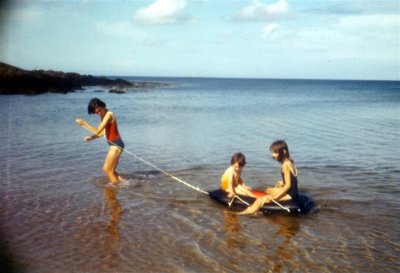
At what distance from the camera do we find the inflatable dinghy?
8.05 metres

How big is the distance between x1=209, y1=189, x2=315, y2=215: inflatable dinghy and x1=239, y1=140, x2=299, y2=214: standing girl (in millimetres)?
107

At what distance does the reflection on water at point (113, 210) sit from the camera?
23.0 feet

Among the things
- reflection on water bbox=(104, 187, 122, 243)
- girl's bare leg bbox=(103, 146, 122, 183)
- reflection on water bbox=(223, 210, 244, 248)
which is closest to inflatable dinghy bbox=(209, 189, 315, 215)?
reflection on water bbox=(223, 210, 244, 248)

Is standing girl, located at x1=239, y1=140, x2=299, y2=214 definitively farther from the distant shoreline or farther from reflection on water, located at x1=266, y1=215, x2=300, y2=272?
the distant shoreline

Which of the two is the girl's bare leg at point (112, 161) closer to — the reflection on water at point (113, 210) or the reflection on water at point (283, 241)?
the reflection on water at point (113, 210)

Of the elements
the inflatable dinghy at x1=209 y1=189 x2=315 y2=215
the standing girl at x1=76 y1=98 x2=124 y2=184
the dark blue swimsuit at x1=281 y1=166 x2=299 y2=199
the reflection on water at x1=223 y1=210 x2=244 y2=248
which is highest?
the standing girl at x1=76 y1=98 x2=124 y2=184

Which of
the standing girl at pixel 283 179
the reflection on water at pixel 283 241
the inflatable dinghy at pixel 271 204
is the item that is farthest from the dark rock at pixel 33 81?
the reflection on water at pixel 283 241

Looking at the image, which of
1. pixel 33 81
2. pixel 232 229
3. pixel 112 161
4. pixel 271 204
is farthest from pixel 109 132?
pixel 33 81

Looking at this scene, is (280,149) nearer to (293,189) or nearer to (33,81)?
(293,189)

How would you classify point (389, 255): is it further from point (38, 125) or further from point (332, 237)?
point (38, 125)

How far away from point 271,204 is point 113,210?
3.15m

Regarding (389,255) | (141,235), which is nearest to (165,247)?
(141,235)

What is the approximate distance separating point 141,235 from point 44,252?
5.15ft

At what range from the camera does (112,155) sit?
9.90m
